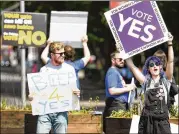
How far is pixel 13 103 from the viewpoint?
486 inches

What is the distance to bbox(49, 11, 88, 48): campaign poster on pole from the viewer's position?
10.5m

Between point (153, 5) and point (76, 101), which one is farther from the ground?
point (153, 5)

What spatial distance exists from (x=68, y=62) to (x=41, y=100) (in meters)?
0.81

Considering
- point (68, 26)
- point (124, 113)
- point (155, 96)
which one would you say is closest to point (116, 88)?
point (124, 113)

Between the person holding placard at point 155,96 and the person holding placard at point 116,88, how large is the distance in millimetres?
1699

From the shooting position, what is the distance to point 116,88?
32.7 ft

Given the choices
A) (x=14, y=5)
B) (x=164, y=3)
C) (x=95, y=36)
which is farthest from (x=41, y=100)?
(x=14, y=5)

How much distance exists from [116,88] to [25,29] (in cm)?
286

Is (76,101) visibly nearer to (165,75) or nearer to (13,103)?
(165,75)

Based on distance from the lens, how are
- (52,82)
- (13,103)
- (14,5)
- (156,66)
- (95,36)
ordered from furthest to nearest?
(14,5) → (95,36) → (13,103) → (52,82) → (156,66)

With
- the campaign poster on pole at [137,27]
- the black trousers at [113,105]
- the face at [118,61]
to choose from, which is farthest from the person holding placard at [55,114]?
the black trousers at [113,105]

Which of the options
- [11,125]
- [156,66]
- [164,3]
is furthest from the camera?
[164,3]

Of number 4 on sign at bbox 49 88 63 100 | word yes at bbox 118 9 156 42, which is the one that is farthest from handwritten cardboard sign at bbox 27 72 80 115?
word yes at bbox 118 9 156 42

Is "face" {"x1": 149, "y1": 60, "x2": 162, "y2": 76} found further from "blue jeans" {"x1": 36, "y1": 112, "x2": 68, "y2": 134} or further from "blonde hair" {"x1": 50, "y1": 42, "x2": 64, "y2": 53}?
"blue jeans" {"x1": 36, "y1": 112, "x2": 68, "y2": 134}
